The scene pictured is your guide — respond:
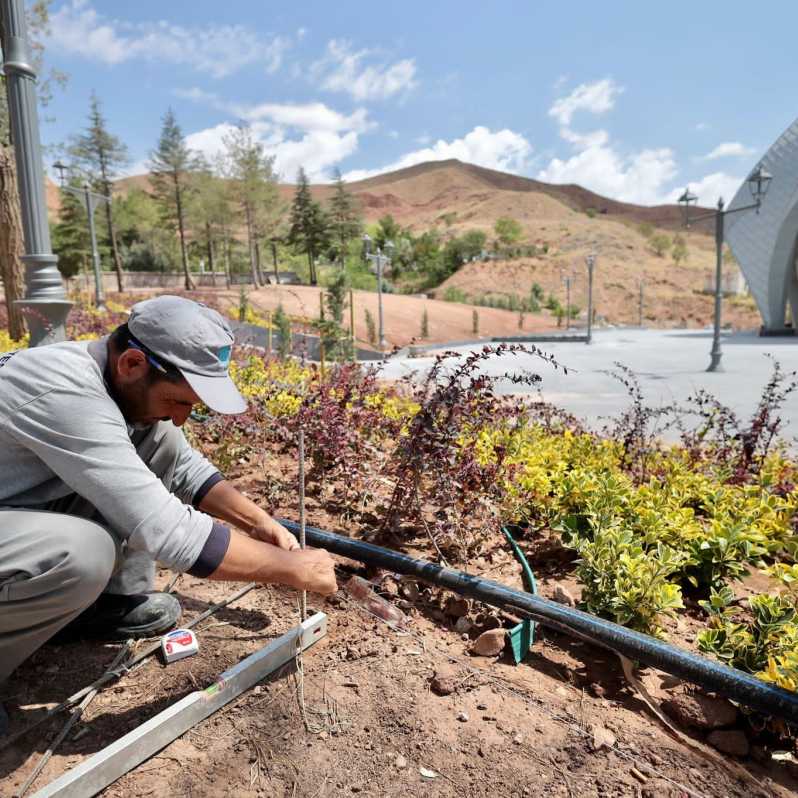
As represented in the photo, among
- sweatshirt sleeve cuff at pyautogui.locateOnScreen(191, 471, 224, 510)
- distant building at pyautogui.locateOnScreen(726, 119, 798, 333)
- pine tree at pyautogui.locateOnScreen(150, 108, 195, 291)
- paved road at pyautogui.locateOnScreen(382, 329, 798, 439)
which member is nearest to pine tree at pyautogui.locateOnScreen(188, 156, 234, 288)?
pine tree at pyautogui.locateOnScreen(150, 108, 195, 291)

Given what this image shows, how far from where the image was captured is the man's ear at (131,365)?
5.29 ft

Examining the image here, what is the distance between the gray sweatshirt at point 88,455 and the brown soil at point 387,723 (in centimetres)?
52

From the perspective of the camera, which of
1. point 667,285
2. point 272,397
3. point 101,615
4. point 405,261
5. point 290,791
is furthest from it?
point 405,261

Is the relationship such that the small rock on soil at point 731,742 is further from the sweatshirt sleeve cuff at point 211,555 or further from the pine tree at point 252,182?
the pine tree at point 252,182

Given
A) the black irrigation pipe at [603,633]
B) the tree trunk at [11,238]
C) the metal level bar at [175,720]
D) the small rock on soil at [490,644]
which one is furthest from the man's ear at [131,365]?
the tree trunk at [11,238]

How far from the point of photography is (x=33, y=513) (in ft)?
5.30

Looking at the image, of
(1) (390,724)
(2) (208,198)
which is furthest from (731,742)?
(2) (208,198)

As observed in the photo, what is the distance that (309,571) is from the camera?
1.71 meters

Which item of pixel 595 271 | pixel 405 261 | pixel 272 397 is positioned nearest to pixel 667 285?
pixel 595 271

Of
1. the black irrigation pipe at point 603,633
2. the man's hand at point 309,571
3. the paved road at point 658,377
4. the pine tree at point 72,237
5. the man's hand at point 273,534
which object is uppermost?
the pine tree at point 72,237

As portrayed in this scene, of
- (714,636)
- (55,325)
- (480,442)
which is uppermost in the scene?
(55,325)

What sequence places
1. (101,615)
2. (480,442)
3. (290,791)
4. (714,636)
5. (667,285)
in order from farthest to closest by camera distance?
(667,285), (480,442), (101,615), (714,636), (290,791)

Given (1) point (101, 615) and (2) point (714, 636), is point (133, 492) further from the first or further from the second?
(2) point (714, 636)

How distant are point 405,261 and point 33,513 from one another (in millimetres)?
61565
